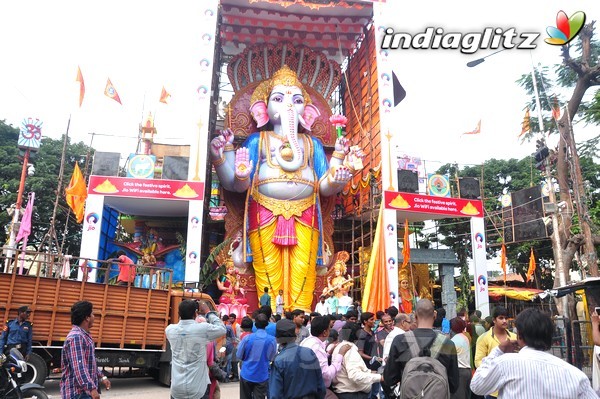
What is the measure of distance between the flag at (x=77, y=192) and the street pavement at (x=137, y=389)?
20.0 ft

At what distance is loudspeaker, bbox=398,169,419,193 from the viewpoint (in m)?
14.4

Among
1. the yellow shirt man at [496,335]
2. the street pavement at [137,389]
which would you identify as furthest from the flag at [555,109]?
→ the yellow shirt man at [496,335]

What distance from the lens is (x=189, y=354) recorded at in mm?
3885

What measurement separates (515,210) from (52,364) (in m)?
17.3

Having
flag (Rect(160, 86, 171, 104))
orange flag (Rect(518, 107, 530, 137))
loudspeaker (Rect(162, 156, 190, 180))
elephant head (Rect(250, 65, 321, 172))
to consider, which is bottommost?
loudspeaker (Rect(162, 156, 190, 180))

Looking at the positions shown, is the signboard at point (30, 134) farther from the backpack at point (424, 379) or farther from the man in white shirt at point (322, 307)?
the backpack at point (424, 379)

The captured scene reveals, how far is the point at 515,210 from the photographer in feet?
64.4

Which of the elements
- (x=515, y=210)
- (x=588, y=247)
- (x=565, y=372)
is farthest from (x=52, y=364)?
(x=515, y=210)

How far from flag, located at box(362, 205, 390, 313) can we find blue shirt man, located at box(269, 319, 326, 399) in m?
9.13

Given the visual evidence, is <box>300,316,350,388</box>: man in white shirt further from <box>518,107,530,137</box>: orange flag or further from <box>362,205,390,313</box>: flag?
<box>518,107,530,137</box>: orange flag

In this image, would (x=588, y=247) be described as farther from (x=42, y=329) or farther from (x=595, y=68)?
(x=42, y=329)

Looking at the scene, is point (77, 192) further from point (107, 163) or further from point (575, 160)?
point (575, 160)

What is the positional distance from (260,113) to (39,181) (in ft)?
38.9

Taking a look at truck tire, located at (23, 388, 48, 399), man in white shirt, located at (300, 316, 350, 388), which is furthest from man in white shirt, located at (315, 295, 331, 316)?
man in white shirt, located at (300, 316, 350, 388)
